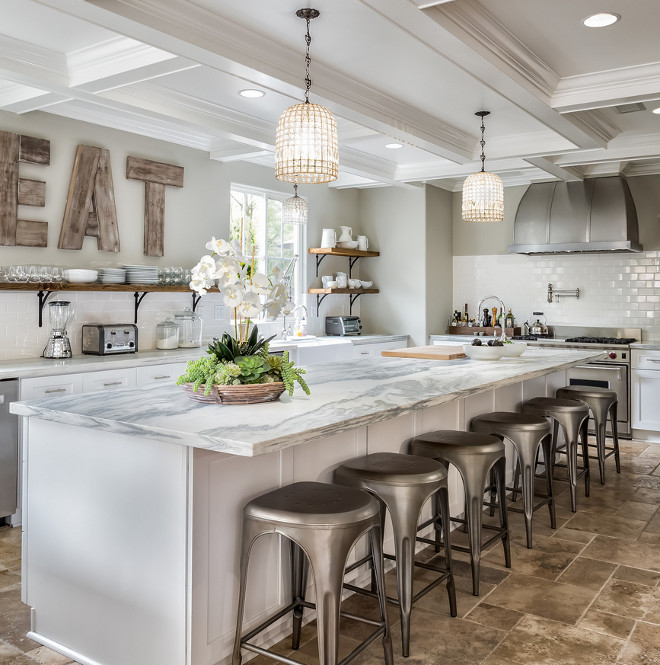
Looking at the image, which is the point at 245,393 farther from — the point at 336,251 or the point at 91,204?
the point at 336,251

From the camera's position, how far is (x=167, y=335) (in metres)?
5.43

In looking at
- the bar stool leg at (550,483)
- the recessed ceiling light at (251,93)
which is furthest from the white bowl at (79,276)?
the bar stool leg at (550,483)

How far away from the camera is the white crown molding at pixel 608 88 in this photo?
13.1 feet

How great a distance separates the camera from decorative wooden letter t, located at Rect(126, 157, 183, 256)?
541 cm

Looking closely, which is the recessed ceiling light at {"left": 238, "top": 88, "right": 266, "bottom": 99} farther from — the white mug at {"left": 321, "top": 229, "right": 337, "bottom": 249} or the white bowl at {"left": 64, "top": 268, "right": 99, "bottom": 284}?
the white mug at {"left": 321, "top": 229, "right": 337, "bottom": 249}

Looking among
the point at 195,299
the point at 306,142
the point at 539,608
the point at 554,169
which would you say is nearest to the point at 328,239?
the point at 195,299

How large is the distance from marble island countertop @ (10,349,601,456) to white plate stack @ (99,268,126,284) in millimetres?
2033

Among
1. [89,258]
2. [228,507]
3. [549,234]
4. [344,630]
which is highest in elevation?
[549,234]

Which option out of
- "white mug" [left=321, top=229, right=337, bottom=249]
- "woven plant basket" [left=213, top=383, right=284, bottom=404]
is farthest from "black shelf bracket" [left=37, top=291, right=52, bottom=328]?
"white mug" [left=321, top=229, right=337, bottom=249]

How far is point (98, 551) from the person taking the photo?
2.41 meters

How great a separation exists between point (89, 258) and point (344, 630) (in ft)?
11.6

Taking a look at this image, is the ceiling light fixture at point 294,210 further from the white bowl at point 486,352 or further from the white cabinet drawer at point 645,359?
the white cabinet drawer at point 645,359

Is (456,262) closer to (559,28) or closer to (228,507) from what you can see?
(559,28)

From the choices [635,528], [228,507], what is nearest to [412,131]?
[635,528]
